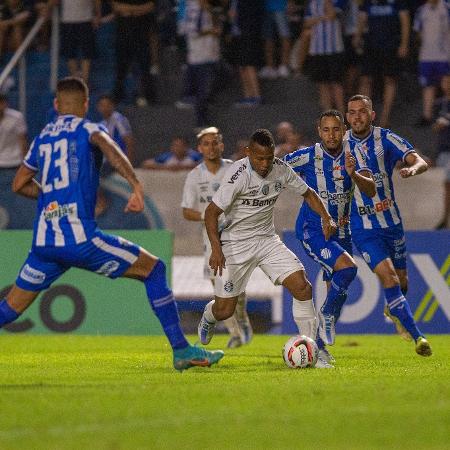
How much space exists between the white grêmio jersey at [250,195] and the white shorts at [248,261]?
8cm

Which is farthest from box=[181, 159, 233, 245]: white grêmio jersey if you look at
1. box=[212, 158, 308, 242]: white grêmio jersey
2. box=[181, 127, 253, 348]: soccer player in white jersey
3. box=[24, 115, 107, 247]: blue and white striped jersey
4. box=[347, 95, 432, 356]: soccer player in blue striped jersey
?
box=[24, 115, 107, 247]: blue and white striped jersey

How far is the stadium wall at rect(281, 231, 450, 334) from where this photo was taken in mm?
15820

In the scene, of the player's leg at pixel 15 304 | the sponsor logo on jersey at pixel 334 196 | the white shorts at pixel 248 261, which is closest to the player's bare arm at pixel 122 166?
the player's leg at pixel 15 304

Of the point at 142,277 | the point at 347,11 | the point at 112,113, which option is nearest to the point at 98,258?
the point at 142,277

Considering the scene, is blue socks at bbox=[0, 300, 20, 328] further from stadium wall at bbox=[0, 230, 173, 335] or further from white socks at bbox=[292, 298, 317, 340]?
stadium wall at bbox=[0, 230, 173, 335]

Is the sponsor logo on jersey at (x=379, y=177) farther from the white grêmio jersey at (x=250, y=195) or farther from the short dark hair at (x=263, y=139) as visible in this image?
the short dark hair at (x=263, y=139)

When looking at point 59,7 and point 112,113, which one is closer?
point 112,113

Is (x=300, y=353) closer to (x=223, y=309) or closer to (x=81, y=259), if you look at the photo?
(x=223, y=309)

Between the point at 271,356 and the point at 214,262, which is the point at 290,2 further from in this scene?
the point at 214,262

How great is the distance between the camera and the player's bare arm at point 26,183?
9.04 m

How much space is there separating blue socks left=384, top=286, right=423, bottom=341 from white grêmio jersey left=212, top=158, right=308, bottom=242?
128 centimetres

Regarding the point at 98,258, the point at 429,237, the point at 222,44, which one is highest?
the point at 98,258

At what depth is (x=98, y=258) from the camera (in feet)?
28.9

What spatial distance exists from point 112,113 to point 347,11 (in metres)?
3.81
